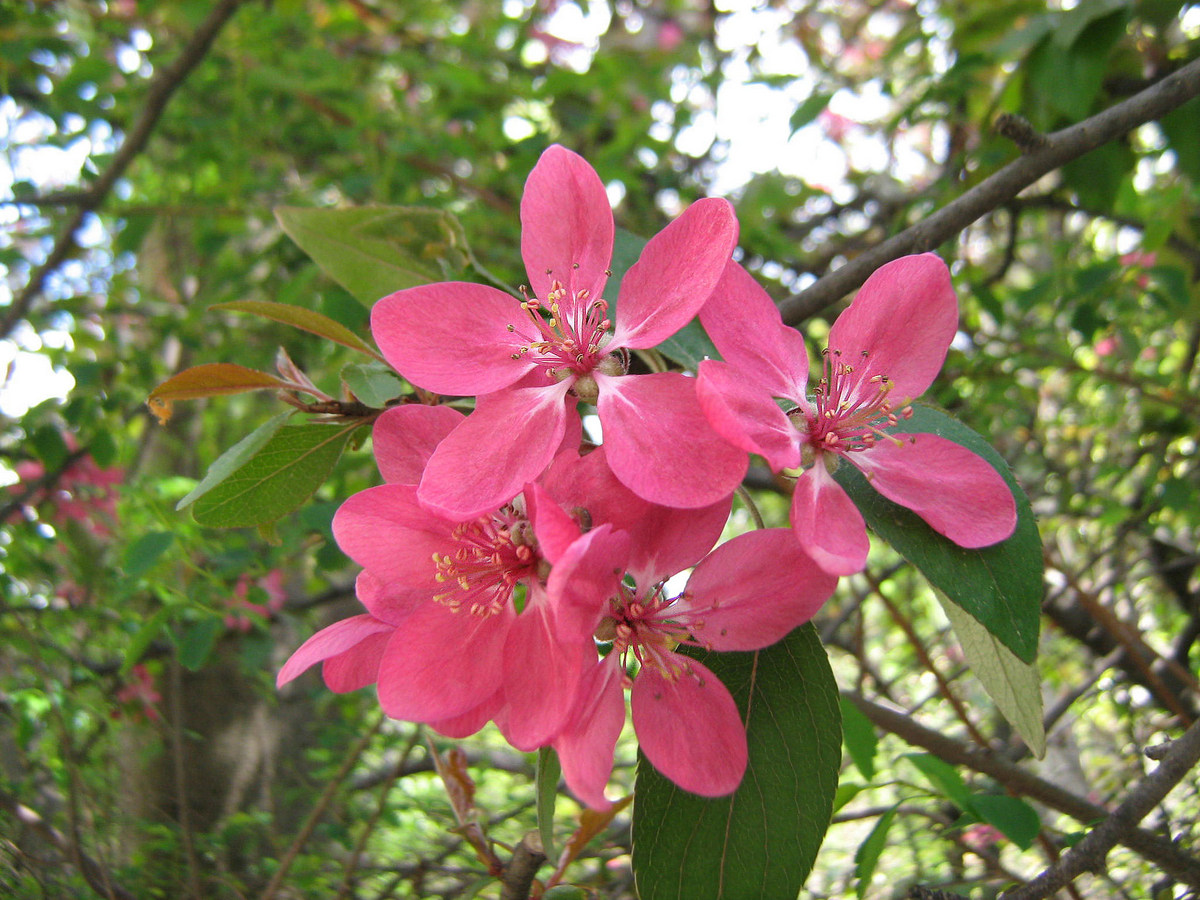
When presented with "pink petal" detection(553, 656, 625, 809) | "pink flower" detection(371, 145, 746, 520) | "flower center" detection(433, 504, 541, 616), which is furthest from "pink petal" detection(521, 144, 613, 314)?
"pink petal" detection(553, 656, 625, 809)

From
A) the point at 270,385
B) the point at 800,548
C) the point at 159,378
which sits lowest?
the point at 800,548

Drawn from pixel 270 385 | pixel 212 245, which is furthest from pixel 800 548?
pixel 212 245

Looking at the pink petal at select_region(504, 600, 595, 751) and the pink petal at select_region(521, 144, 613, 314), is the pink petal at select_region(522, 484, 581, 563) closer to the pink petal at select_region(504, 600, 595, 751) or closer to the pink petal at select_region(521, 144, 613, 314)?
the pink petal at select_region(504, 600, 595, 751)

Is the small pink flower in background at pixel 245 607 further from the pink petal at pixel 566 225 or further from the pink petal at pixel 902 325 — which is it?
the pink petal at pixel 902 325

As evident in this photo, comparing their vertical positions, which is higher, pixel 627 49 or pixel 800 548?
pixel 627 49

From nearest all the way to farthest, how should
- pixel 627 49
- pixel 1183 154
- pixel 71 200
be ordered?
pixel 1183 154 < pixel 71 200 < pixel 627 49

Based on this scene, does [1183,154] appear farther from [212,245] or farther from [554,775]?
[212,245]

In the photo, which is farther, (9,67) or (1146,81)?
(9,67)

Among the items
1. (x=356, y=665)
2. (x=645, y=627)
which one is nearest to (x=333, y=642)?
(x=356, y=665)
